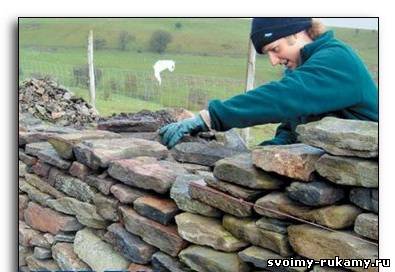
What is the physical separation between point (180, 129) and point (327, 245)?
3.58 ft

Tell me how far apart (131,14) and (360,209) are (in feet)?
4.23

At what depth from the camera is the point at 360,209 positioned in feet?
5.48

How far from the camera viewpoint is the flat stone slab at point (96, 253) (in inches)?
97.0

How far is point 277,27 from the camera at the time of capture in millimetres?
2115

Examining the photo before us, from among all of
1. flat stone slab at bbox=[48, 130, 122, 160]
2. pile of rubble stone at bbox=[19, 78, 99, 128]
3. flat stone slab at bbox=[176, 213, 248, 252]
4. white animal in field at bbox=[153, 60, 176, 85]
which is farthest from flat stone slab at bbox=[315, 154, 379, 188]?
pile of rubble stone at bbox=[19, 78, 99, 128]

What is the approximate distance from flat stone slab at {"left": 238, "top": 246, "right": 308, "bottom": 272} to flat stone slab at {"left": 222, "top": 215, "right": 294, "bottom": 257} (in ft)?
0.06

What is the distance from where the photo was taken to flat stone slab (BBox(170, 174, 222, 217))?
6.75ft

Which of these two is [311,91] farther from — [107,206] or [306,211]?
[107,206]

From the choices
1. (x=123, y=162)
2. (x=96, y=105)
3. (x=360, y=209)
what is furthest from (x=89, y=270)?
(x=360, y=209)

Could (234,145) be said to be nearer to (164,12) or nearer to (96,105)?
(164,12)

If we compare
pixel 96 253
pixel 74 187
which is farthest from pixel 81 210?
pixel 96 253

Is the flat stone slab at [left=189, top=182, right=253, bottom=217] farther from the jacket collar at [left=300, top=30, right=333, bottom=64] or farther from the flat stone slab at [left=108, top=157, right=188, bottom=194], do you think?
the jacket collar at [left=300, top=30, right=333, bottom=64]

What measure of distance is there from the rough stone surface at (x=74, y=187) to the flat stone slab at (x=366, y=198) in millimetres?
1349

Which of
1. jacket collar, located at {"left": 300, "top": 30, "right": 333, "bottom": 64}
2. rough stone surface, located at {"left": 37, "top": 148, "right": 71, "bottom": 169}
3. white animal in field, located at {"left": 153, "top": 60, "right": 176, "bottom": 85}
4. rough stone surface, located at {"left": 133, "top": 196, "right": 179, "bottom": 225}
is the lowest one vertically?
rough stone surface, located at {"left": 133, "top": 196, "right": 179, "bottom": 225}
